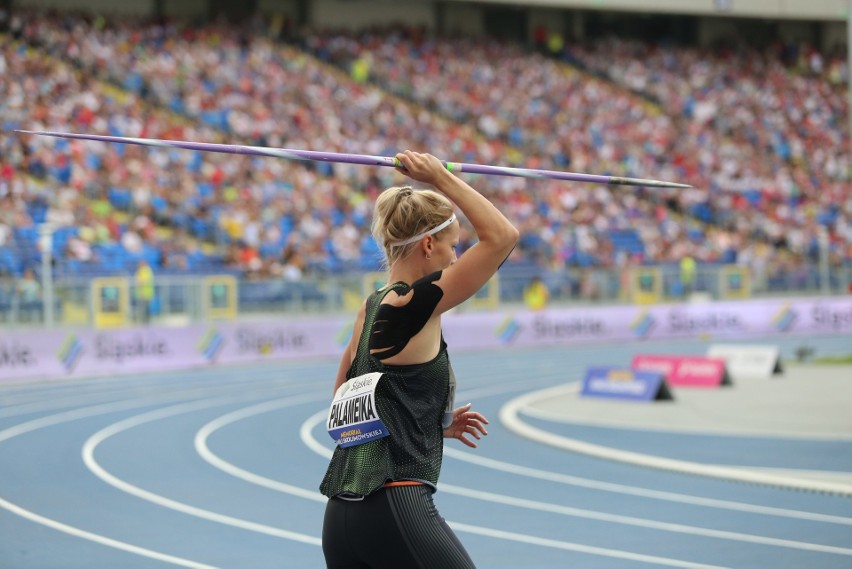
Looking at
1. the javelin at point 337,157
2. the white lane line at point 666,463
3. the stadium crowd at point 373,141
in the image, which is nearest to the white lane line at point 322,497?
the white lane line at point 666,463

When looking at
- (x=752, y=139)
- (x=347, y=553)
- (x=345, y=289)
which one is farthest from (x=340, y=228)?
(x=347, y=553)

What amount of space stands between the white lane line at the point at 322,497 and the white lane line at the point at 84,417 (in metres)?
1.66

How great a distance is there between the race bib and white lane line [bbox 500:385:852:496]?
6632 millimetres

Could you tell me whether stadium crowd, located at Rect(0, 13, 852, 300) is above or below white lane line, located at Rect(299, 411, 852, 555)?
above

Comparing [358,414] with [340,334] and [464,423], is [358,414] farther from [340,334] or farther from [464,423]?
[340,334]

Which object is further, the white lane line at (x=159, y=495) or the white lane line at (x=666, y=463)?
the white lane line at (x=666, y=463)

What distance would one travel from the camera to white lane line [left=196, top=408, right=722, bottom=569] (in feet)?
24.8

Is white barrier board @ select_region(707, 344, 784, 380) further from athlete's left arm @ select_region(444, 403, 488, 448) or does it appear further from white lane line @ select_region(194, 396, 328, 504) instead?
athlete's left arm @ select_region(444, 403, 488, 448)

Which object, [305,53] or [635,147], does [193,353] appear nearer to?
[305,53]

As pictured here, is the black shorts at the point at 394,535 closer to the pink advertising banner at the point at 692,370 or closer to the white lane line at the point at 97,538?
the white lane line at the point at 97,538

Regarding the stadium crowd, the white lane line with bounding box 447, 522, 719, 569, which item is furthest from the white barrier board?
the white lane line with bounding box 447, 522, 719, 569

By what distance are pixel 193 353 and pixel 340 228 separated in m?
6.73

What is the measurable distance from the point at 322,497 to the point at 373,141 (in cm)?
Result: 2366

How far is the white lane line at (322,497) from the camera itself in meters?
7.55
